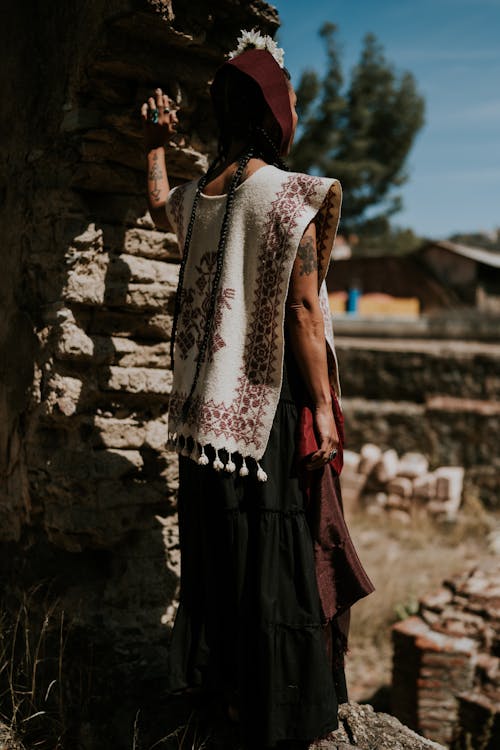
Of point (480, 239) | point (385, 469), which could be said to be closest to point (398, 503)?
point (385, 469)

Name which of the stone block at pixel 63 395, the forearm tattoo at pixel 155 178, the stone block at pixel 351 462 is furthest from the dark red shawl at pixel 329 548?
the stone block at pixel 351 462

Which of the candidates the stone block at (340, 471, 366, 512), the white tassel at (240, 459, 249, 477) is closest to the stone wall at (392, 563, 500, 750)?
the white tassel at (240, 459, 249, 477)

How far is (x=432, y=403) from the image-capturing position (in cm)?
927

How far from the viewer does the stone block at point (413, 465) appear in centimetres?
836

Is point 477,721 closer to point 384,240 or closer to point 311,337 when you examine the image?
point 311,337

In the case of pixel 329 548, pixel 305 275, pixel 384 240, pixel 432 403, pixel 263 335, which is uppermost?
pixel 384 240

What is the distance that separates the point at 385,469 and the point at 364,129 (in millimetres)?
18961

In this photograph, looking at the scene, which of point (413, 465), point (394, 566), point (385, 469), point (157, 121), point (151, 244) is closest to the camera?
point (157, 121)

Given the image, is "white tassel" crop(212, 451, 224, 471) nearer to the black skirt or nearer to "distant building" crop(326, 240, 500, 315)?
the black skirt

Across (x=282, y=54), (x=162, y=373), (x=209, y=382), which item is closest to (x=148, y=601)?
(x=162, y=373)

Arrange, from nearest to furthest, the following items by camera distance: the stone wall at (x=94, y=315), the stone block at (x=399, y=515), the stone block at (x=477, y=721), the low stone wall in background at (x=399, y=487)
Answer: the stone wall at (x=94, y=315) < the stone block at (x=477, y=721) < the stone block at (x=399, y=515) < the low stone wall in background at (x=399, y=487)

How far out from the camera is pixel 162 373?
2793 mm

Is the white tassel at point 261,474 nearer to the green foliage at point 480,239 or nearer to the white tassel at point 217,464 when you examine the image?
the white tassel at point 217,464

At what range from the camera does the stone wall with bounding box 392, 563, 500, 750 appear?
12.5ft
